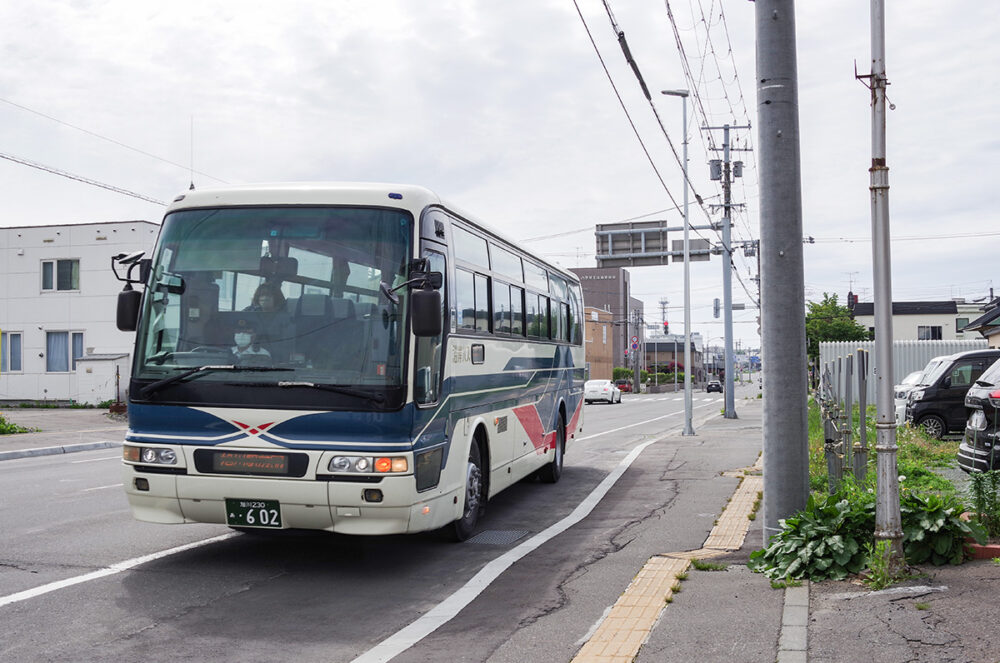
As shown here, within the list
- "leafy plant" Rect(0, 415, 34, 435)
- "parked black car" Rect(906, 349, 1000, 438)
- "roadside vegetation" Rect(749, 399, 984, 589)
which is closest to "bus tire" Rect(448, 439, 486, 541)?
"roadside vegetation" Rect(749, 399, 984, 589)

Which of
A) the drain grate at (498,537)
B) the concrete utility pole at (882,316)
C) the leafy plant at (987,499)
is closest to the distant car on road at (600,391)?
the drain grate at (498,537)

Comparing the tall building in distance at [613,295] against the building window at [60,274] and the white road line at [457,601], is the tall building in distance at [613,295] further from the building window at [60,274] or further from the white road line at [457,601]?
the white road line at [457,601]

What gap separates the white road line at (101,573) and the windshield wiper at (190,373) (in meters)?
1.44

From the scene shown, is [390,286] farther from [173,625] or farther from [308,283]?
[173,625]

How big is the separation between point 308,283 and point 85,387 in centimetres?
3183

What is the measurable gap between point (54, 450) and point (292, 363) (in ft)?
52.2

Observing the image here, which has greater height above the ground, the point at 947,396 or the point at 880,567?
the point at 947,396

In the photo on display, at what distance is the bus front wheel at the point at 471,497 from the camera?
859 cm

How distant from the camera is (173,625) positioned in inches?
227

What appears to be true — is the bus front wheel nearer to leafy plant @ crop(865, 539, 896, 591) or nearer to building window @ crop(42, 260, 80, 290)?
leafy plant @ crop(865, 539, 896, 591)

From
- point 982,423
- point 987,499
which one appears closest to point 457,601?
point 987,499

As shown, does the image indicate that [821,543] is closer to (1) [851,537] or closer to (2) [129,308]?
(1) [851,537]

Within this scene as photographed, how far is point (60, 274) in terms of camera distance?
36.7 metres

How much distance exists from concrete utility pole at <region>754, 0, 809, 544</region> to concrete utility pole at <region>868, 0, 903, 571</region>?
0.98 metres
